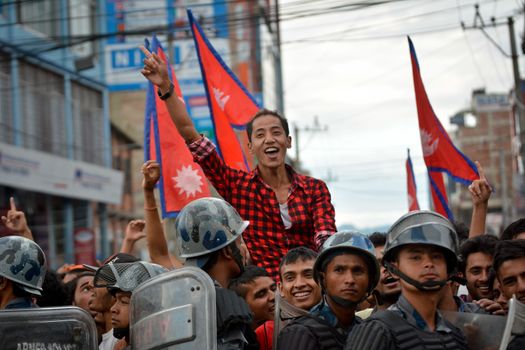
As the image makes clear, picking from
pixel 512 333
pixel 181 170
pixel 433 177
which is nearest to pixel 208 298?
pixel 512 333

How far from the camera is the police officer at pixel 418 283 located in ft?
14.1

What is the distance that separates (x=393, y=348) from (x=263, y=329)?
5.36ft

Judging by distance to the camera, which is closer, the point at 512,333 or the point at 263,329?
the point at 512,333

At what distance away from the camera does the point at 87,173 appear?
3641 centimetres

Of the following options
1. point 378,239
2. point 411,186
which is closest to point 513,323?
point 378,239

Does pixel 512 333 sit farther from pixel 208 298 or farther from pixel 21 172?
pixel 21 172

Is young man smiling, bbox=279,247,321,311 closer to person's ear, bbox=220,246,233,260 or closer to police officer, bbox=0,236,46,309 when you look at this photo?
person's ear, bbox=220,246,233,260

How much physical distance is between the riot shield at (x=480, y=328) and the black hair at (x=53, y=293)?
3599 millimetres

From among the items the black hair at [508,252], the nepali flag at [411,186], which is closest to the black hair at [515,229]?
the black hair at [508,252]

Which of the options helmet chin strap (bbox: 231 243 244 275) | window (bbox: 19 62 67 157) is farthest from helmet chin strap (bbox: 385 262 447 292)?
window (bbox: 19 62 67 157)

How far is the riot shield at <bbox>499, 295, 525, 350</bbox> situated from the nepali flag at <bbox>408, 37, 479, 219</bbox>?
5604 millimetres

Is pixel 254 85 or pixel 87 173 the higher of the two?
pixel 254 85

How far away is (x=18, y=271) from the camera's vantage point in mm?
5625

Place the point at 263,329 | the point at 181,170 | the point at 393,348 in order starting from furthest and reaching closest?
the point at 181,170 → the point at 263,329 → the point at 393,348
